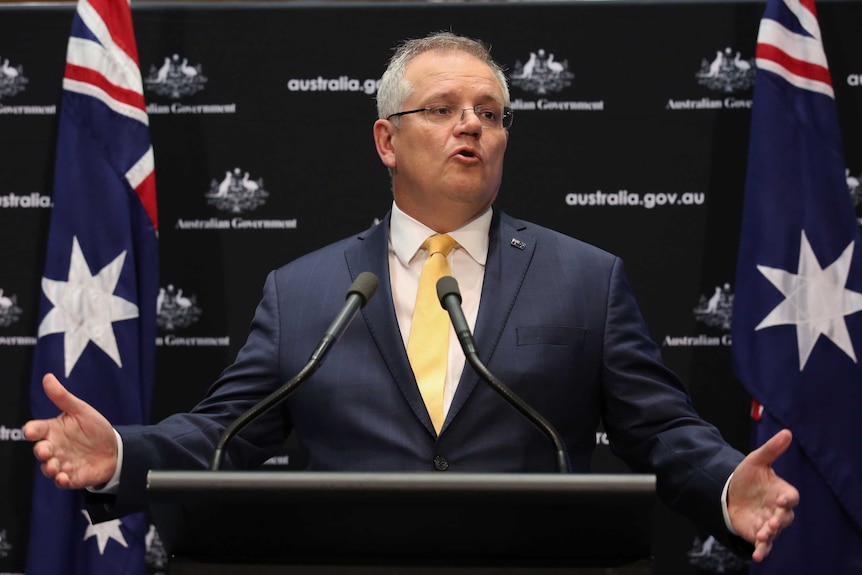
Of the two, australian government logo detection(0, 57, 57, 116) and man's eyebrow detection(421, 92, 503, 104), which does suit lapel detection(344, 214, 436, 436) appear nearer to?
man's eyebrow detection(421, 92, 503, 104)


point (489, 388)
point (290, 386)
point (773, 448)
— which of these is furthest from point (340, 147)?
point (773, 448)

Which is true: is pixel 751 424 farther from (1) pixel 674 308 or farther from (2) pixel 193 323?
(2) pixel 193 323

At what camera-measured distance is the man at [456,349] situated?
227cm

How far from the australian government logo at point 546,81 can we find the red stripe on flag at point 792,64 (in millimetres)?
674

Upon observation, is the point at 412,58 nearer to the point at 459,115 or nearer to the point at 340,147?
the point at 459,115

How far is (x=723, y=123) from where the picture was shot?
13.0 ft

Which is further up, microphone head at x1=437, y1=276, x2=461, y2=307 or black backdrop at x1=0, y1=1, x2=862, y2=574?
black backdrop at x1=0, y1=1, x2=862, y2=574

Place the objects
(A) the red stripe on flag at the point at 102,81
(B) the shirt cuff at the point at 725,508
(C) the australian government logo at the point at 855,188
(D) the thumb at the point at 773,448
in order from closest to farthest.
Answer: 1. (D) the thumb at the point at 773,448
2. (B) the shirt cuff at the point at 725,508
3. (A) the red stripe on flag at the point at 102,81
4. (C) the australian government logo at the point at 855,188

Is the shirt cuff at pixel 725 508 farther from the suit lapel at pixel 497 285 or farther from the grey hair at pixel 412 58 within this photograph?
the grey hair at pixel 412 58

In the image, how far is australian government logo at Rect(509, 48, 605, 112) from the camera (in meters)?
4.03

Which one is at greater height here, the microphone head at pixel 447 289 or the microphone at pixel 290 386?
the microphone head at pixel 447 289

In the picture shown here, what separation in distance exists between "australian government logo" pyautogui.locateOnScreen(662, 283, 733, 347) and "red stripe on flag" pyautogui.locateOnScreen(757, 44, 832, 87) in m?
0.86

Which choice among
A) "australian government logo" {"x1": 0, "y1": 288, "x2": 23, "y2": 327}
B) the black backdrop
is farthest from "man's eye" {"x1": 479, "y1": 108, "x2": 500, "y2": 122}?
"australian government logo" {"x1": 0, "y1": 288, "x2": 23, "y2": 327}

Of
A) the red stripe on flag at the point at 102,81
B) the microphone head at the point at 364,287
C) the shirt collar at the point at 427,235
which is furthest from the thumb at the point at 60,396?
the red stripe on flag at the point at 102,81
